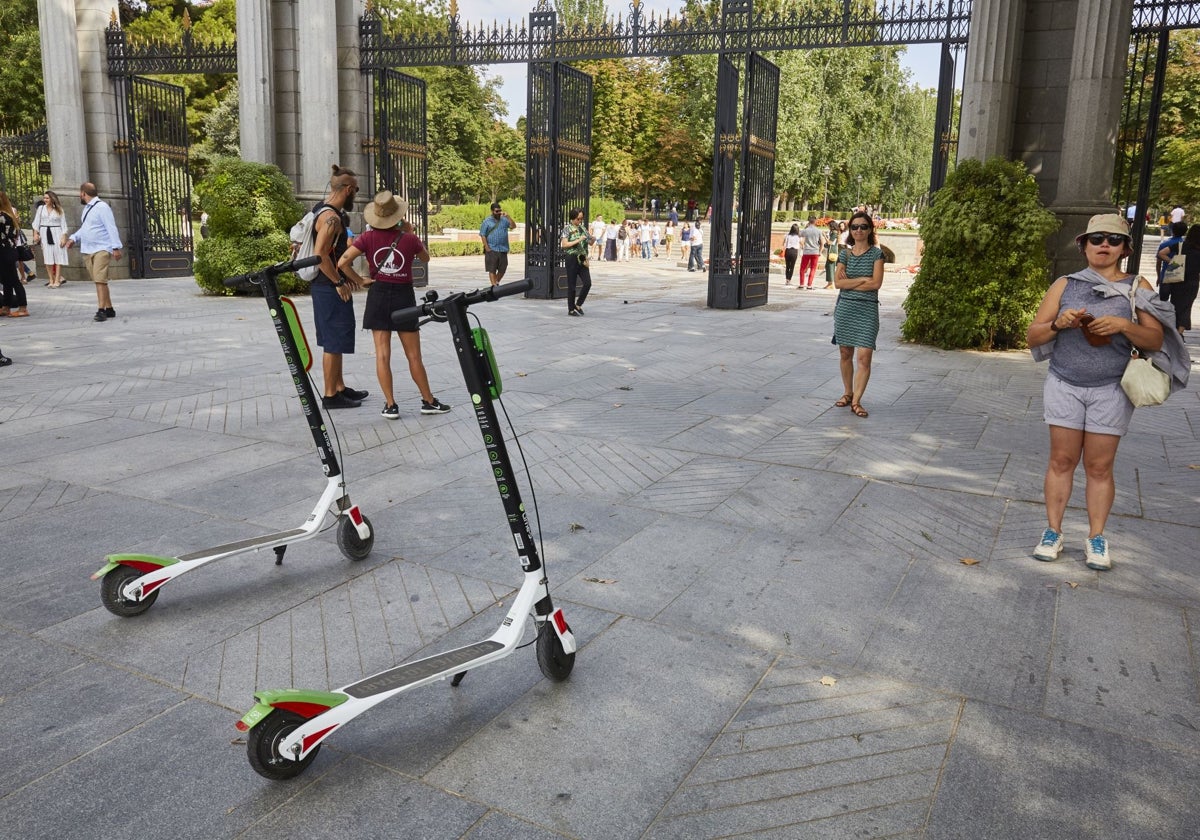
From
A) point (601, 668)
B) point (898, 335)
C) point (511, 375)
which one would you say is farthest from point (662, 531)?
point (898, 335)

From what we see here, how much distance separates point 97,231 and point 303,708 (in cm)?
1238

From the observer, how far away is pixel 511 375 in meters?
9.77

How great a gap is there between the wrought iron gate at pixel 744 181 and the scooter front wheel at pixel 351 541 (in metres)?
12.6

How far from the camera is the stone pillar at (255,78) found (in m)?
17.4

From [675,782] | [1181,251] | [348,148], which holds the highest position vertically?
[348,148]

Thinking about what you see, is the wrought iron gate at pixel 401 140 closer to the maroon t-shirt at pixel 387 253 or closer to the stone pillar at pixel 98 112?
the stone pillar at pixel 98 112

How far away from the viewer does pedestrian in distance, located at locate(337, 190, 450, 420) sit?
754 centimetres

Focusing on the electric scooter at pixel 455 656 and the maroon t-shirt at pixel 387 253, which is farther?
the maroon t-shirt at pixel 387 253

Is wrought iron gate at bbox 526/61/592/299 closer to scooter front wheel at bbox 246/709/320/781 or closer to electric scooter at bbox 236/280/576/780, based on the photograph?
electric scooter at bbox 236/280/576/780

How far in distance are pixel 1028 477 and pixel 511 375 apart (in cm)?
517

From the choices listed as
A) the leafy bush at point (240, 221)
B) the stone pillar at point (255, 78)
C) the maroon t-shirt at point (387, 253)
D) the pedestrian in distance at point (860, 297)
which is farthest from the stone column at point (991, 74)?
the stone pillar at point (255, 78)

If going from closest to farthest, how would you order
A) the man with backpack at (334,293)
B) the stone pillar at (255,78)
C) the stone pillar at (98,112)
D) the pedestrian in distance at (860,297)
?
the man with backpack at (334,293), the pedestrian in distance at (860,297), the stone pillar at (255,78), the stone pillar at (98,112)

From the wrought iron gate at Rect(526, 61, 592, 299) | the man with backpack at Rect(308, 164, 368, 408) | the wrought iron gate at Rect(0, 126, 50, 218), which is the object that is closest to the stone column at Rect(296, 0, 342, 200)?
the wrought iron gate at Rect(526, 61, 592, 299)

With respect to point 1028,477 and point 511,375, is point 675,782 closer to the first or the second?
point 1028,477
